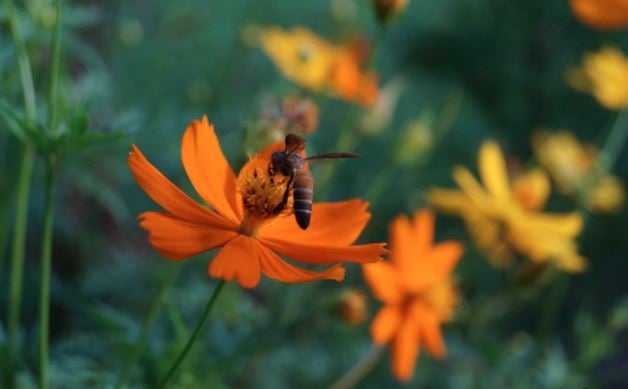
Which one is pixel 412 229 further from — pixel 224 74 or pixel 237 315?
pixel 224 74

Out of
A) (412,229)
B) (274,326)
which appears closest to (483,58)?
(412,229)

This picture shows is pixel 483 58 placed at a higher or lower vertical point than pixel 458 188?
higher

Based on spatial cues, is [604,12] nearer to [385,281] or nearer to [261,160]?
[385,281]

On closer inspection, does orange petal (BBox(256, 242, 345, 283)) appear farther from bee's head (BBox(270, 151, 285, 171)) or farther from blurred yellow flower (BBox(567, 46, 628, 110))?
blurred yellow flower (BBox(567, 46, 628, 110))

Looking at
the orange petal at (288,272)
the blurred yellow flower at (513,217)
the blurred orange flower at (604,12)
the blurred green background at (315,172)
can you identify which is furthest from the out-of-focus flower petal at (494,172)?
the orange petal at (288,272)

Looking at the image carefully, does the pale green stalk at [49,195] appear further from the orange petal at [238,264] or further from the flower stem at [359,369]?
the flower stem at [359,369]

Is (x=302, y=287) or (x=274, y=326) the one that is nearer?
(x=274, y=326)

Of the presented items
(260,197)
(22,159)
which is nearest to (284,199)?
(260,197)
